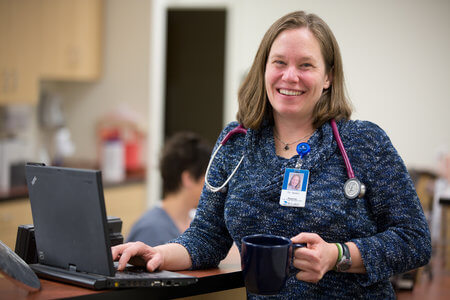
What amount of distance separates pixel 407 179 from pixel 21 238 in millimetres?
926

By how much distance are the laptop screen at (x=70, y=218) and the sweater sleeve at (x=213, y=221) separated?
317 millimetres

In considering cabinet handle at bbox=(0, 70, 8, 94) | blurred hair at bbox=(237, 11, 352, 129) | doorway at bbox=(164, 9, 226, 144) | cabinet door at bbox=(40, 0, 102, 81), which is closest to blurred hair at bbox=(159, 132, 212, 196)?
blurred hair at bbox=(237, 11, 352, 129)

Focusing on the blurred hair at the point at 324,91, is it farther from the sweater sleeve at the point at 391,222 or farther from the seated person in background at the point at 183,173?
the seated person in background at the point at 183,173

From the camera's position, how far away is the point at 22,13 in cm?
445

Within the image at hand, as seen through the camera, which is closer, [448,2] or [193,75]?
[448,2]

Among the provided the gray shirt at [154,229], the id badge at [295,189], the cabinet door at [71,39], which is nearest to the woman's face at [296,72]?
the id badge at [295,189]

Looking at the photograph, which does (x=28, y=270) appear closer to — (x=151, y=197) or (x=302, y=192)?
(x=302, y=192)

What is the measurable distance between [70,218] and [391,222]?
0.71 m

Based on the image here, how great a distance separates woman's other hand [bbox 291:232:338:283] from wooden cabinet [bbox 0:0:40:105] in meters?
3.38

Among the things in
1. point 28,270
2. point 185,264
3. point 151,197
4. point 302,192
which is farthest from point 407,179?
point 151,197

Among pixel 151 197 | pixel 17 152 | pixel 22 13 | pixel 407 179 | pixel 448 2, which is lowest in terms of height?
pixel 151 197

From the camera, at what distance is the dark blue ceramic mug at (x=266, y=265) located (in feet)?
4.07

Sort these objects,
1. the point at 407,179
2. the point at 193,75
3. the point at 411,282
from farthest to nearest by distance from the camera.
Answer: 1. the point at 193,75
2. the point at 411,282
3. the point at 407,179

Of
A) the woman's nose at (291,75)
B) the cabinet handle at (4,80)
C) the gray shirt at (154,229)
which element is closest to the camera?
the woman's nose at (291,75)
